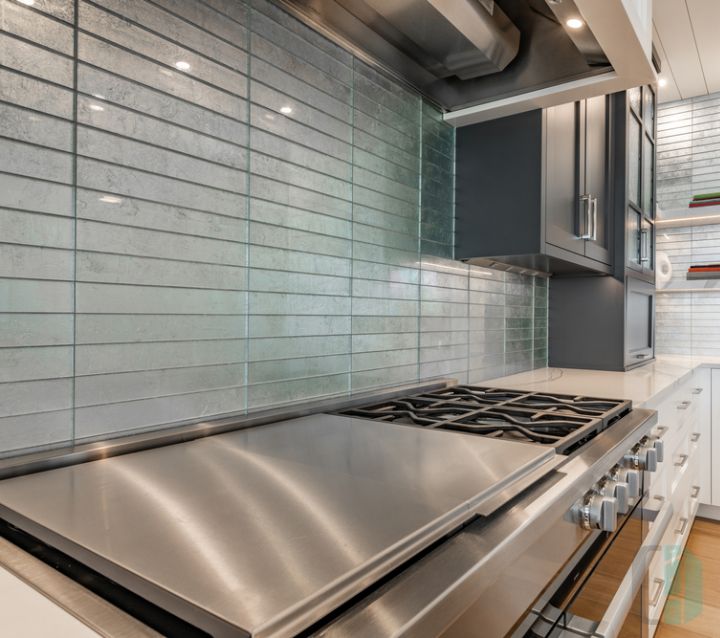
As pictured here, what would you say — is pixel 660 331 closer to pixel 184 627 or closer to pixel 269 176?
pixel 269 176

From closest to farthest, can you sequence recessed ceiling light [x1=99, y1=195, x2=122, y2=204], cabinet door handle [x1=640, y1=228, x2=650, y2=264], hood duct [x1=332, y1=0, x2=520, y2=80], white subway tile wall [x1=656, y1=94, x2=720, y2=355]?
recessed ceiling light [x1=99, y1=195, x2=122, y2=204], hood duct [x1=332, y1=0, x2=520, y2=80], cabinet door handle [x1=640, y1=228, x2=650, y2=264], white subway tile wall [x1=656, y1=94, x2=720, y2=355]

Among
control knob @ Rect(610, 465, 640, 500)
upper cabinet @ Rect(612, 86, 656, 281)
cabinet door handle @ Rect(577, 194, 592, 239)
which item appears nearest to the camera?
control knob @ Rect(610, 465, 640, 500)

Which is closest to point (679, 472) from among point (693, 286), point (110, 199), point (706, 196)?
point (693, 286)

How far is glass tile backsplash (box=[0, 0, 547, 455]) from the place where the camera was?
2.54ft

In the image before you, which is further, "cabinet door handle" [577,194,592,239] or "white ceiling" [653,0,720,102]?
"white ceiling" [653,0,720,102]

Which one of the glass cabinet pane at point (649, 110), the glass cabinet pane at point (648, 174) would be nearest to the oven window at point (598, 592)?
the glass cabinet pane at point (648, 174)

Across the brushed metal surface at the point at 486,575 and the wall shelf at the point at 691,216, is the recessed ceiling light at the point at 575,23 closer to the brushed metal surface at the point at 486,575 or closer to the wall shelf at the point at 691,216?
the brushed metal surface at the point at 486,575

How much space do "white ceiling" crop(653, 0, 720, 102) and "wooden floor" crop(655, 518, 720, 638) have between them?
246 centimetres

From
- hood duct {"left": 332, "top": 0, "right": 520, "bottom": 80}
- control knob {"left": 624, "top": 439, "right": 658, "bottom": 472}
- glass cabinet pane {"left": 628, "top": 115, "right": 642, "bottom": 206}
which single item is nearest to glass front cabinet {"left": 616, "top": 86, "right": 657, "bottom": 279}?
glass cabinet pane {"left": 628, "top": 115, "right": 642, "bottom": 206}

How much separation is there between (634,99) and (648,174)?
1.61ft

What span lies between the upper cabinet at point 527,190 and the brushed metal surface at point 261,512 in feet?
3.31

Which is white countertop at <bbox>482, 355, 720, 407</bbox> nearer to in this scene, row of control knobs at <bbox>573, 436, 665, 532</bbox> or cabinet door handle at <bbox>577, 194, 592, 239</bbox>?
row of control knobs at <bbox>573, 436, 665, 532</bbox>

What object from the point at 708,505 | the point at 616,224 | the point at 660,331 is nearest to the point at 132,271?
the point at 616,224

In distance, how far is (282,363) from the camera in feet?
3.91
